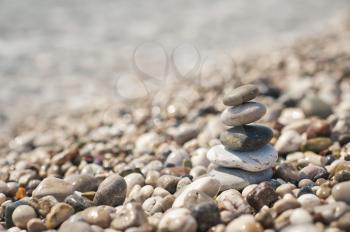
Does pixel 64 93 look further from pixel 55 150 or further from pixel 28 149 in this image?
pixel 55 150

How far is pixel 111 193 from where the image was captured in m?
3.22

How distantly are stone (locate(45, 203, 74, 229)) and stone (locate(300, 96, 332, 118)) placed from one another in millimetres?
3004

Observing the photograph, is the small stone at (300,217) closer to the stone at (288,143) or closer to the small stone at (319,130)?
the stone at (288,143)

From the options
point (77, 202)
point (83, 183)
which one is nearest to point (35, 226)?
point (77, 202)

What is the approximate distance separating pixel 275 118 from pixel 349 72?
6.65 ft

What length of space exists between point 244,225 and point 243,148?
3.12ft

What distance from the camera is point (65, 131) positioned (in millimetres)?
6242

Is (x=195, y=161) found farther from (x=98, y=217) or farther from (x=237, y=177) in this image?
(x=98, y=217)

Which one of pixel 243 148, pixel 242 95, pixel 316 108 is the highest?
pixel 242 95

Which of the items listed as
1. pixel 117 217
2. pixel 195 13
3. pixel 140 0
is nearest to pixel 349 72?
pixel 117 217

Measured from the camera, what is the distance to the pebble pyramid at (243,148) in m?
3.32

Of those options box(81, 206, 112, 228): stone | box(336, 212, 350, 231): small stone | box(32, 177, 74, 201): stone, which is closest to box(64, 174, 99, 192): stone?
box(32, 177, 74, 201): stone

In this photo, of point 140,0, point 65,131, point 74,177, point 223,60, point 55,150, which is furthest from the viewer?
point 140,0

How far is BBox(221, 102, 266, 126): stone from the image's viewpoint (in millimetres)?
3352
